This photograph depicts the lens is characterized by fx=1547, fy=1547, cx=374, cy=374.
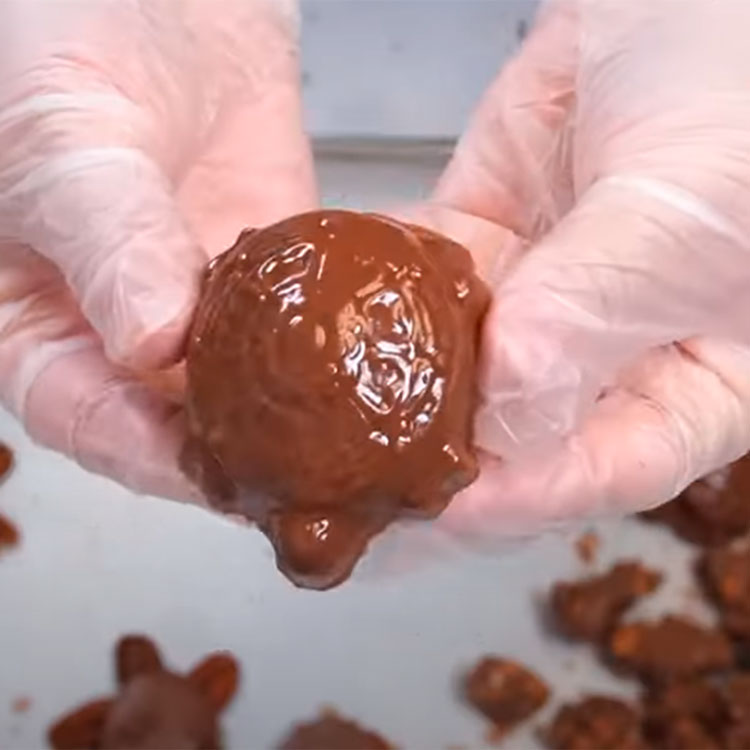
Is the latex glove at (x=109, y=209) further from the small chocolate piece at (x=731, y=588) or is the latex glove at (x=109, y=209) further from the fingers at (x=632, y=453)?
the small chocolate piece at (x=731, y=588)

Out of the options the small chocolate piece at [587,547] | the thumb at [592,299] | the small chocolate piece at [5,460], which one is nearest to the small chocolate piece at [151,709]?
the small chocolate piece at [5,460]

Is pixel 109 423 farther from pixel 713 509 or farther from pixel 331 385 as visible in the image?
pixel 713 509

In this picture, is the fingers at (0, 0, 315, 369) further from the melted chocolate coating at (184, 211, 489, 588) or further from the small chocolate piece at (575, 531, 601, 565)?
the small chocolate piece at (575, 531, 601, 565)

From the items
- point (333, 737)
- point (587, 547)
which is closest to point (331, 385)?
point (333, 737)

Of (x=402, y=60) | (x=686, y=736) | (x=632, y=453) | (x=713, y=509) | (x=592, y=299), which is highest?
(x=592, y=299)

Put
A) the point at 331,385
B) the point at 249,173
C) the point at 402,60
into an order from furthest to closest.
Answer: the point at 402,60 < the point at 249,173 < the point at 331,385

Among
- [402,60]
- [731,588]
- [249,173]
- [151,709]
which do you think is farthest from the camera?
[402,60]

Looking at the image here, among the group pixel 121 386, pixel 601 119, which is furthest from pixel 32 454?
pixel 601 119

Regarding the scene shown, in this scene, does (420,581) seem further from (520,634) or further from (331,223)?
(331,223)
